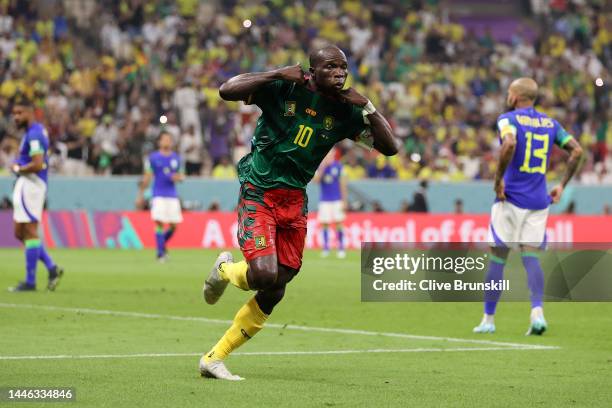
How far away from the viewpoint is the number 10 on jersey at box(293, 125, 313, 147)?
8602 mm

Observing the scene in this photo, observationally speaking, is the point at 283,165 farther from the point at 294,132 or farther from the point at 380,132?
the point at 380,132

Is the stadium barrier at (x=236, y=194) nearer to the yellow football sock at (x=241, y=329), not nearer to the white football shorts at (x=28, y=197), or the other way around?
the white football shorts at (x=28, y=197)

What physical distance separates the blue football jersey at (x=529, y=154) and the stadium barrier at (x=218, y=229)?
17.1 metres

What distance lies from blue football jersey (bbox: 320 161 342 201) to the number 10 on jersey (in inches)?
764

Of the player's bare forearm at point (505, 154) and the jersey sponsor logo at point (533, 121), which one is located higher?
the jersey sponsor logo at point (533, 121)

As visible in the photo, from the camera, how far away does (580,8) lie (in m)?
40.0

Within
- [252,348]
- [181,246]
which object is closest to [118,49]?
[181,246]

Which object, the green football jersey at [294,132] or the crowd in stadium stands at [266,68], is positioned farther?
the crowd in stadium stands at [266,68]

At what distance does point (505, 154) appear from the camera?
12.1 metres

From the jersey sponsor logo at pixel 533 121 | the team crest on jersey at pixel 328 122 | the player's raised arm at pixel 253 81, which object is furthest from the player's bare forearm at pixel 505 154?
the player's raised arm at pixel 253 81

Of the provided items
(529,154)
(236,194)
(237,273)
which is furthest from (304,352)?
(236,194)

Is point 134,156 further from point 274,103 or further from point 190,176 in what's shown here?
point 274,103

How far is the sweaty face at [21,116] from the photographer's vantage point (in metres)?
16.2

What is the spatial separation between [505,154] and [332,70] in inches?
163
